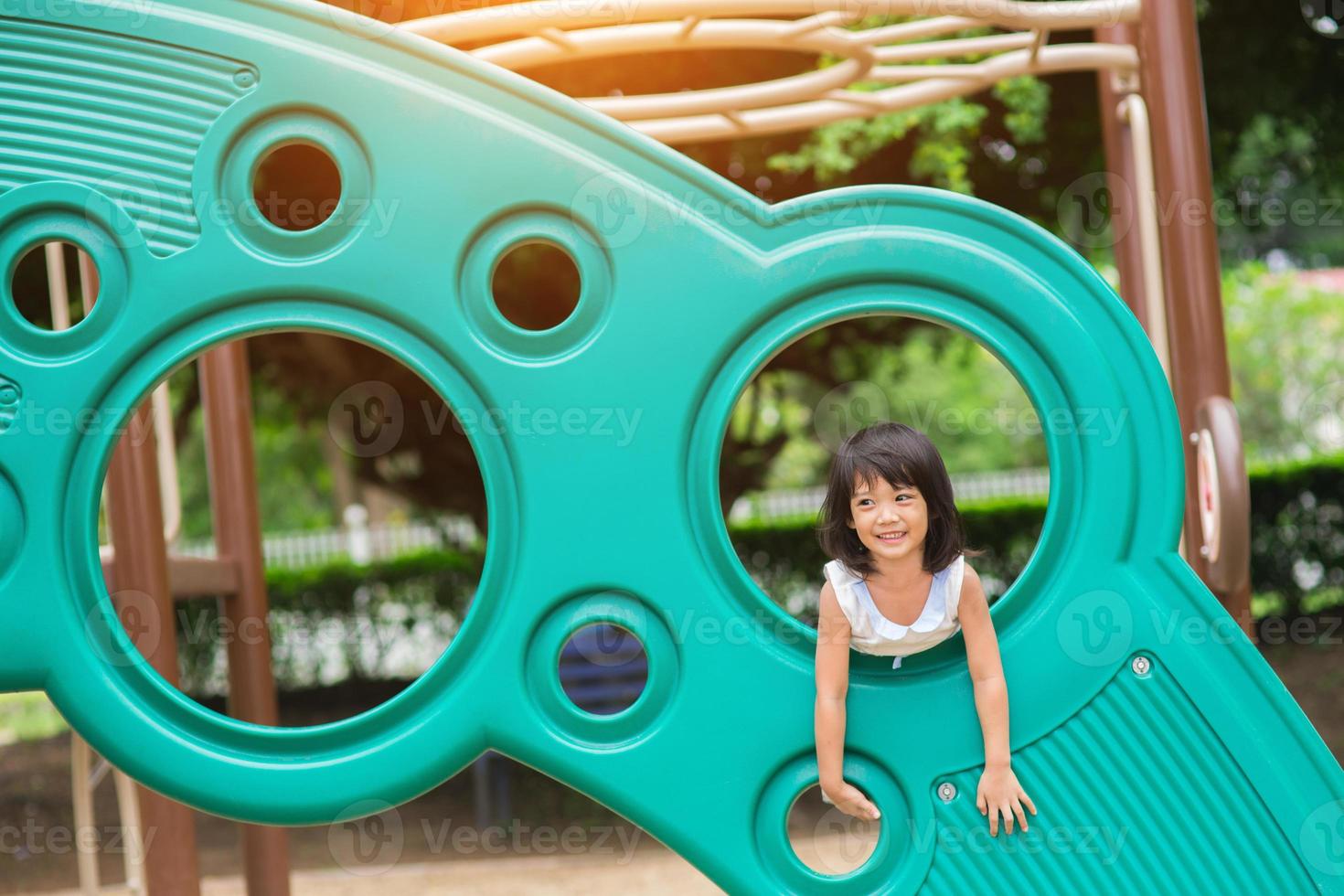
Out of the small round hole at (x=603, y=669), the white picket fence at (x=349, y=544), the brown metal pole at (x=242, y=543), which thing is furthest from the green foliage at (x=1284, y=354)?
the brown metal pole at (x=242, y=543)

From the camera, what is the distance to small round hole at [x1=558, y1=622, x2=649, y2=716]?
233 inches

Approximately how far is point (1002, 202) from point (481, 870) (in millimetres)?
4349

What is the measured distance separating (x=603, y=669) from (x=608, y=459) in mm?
4668

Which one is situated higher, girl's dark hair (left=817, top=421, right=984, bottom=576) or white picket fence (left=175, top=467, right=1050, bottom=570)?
white picket fence (left=175, top=467, right=1050, bottom=570)

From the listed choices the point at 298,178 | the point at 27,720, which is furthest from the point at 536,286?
the point at 27,720

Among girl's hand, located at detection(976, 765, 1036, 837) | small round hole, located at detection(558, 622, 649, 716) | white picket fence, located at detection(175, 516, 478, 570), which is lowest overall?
small round hole, located at detection(558, 622, 649, 716)

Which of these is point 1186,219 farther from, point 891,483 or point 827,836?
point 827,836

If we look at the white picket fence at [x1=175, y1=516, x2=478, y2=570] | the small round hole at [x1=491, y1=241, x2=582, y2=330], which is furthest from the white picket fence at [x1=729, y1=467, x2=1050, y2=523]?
the small round hole at [x1=491, y1=241, x2=582, y2=330]

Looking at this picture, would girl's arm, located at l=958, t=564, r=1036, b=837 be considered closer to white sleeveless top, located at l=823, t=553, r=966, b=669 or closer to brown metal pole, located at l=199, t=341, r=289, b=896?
white sleeveless top, located at l=823, t=553, r=966, b=669

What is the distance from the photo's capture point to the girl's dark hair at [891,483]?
60.0 inches

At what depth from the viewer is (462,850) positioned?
561cm

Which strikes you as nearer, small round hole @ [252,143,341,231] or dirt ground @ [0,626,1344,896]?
dirt ground @ [0,626,1344,896]

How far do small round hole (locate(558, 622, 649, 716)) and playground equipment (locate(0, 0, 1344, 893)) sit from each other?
4199 millimetres

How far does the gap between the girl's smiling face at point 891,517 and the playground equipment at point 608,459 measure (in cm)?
15
